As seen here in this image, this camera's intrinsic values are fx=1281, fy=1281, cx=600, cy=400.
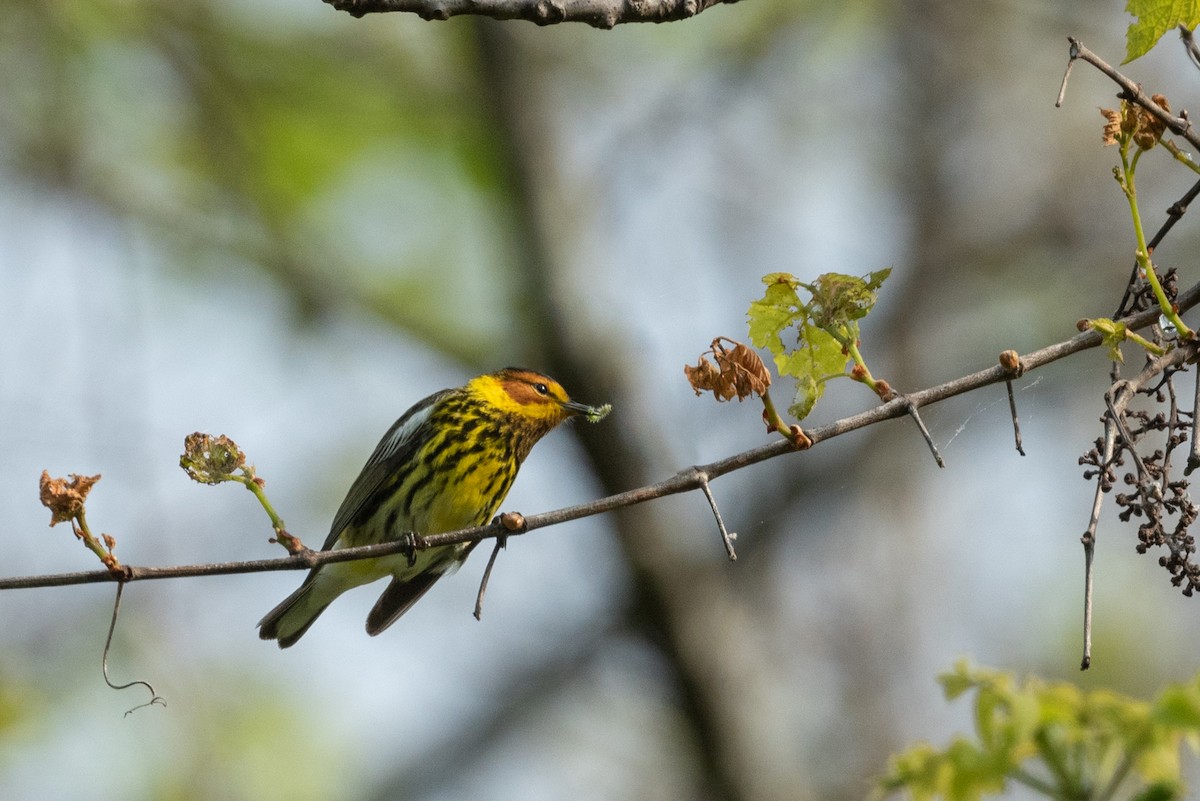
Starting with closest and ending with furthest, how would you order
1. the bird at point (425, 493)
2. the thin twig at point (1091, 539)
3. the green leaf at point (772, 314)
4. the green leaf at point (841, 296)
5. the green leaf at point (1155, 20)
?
the thin twig at point (1091, 539), the green leaf at point (1155, 20), the green leaf at point (841, 296), the green leaf at point (772, 314), the bird at point (425, 493)

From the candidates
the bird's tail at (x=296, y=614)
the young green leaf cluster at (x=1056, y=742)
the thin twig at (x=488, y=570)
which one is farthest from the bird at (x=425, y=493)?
the young green leaf cluster at (x=1056, y=742)

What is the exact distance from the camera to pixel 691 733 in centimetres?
823

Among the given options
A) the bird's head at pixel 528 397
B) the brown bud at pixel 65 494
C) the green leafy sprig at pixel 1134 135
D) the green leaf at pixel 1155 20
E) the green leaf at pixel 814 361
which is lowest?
the brown bud at pixel 65 494

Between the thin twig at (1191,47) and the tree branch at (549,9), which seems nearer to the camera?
the tree branch at (549,9)

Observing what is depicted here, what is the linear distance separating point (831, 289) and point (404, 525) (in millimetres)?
3466

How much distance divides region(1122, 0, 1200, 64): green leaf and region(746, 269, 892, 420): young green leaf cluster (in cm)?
55

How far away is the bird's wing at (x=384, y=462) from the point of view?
18.0 ft

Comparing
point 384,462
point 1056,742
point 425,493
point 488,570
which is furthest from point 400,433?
point 1056,742

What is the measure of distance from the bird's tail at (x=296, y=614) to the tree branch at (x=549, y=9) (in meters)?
3.63

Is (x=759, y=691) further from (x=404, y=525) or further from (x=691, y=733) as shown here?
(x=404, y=525)

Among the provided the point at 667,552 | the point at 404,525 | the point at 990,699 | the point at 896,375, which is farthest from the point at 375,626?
the point at 896,375

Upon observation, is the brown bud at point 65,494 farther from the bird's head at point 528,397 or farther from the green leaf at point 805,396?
the bird's head at point 528,397

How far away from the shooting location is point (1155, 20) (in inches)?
83.8

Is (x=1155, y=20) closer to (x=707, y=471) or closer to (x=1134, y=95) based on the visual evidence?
(x=1134, y=95)
